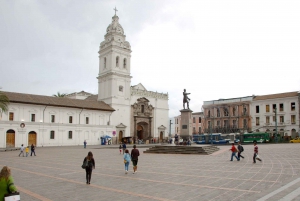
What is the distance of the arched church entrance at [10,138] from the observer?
4132cm

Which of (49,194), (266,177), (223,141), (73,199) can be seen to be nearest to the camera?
(73,199)

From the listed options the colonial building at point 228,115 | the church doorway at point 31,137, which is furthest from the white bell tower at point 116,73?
the colonial building at point 228,115

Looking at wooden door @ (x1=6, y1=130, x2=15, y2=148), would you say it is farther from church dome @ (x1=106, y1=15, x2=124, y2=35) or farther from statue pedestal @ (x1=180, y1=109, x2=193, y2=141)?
church dome @ (x1=106, y1=15, x2=124, y2=35)

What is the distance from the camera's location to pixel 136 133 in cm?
5972

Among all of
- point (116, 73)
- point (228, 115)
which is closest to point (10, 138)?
point (116, 73)

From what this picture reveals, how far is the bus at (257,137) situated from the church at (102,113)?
20.8m

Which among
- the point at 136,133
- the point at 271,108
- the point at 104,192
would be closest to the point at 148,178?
the point at 104,192

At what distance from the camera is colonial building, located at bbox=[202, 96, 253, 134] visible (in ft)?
206

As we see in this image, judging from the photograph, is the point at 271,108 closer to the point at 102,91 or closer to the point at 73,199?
the point at 102,91

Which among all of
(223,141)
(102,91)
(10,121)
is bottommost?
(223,141)

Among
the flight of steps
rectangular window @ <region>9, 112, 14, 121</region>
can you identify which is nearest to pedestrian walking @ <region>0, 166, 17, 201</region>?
the flight of steps

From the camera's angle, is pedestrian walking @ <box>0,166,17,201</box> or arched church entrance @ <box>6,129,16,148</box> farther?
arched church entrance @ <box>6,129,16,148</box>

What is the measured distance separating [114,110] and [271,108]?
33.7m

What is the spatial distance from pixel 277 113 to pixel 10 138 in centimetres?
5097
